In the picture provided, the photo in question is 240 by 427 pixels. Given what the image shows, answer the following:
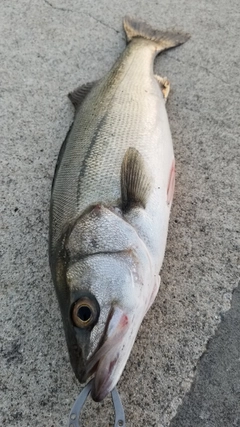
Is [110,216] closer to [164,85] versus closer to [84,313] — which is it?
[84,313]

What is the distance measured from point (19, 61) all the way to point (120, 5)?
108cm

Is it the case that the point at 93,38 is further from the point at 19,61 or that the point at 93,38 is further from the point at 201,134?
the point at 201,134

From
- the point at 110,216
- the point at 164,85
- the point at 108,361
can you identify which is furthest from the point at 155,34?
the point at 108,361

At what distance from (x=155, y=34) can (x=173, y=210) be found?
1.62 m

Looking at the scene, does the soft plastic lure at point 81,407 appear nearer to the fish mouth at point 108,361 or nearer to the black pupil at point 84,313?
the fish mouth at point 108,361

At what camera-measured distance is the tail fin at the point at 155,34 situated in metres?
3.43

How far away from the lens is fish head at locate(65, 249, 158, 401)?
1708 millimetres

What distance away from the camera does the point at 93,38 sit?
12.0 ft

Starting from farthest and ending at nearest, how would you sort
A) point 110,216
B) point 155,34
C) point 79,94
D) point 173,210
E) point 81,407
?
point 155,34, point 79,94, point 173,210, point 110,216, point 81,407

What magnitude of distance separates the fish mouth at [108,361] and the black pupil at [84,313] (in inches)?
3.5

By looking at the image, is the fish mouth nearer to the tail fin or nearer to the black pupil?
the black pupil

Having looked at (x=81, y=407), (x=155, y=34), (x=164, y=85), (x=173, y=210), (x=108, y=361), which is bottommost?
(x=81, y=407)

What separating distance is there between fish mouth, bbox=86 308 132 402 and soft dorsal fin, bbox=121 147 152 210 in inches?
25.8

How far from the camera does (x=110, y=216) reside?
2094 mm
